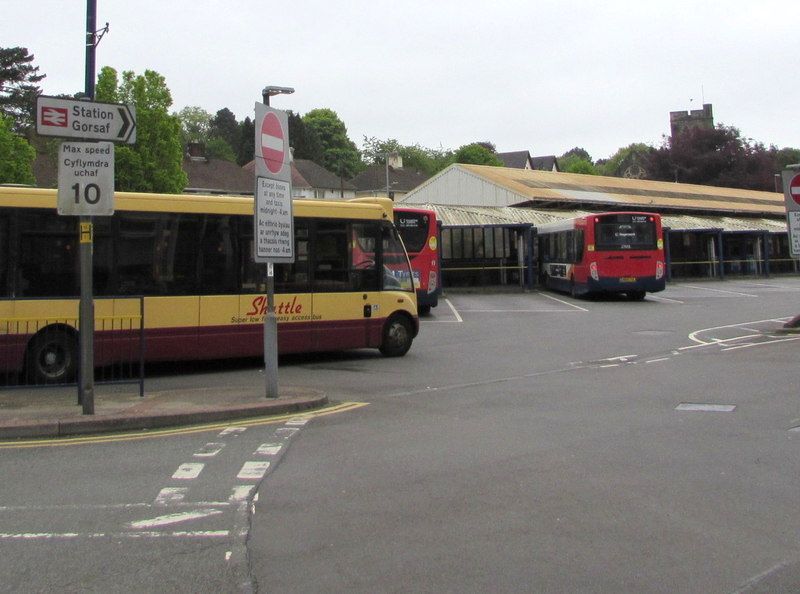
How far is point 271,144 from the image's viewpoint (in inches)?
399

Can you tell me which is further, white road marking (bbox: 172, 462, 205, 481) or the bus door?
the bus door

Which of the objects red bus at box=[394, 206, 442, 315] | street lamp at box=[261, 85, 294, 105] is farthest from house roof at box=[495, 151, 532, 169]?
street lamp at box=[261, 85, 294, 105]

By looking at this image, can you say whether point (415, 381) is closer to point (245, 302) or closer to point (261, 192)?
point (245, 302)

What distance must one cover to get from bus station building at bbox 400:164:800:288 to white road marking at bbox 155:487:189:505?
30083 mm

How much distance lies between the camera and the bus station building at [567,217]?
37000 millimetres

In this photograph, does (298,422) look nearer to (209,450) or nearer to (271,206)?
(209,450)

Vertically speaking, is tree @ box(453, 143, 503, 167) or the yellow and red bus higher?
tree @ box(453, 143, 503, 167)

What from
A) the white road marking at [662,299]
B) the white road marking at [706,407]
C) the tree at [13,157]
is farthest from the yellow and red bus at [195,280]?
the tree at [13,157]

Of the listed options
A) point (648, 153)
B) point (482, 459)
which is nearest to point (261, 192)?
point (482, 459)

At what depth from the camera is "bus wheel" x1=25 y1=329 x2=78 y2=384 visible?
11.6m

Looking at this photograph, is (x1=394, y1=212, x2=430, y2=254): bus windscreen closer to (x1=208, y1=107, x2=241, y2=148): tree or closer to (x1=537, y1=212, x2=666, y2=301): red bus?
(x1=537, y1=212, x2=666, y2=301): red bus

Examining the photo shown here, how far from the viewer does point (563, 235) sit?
108 ft

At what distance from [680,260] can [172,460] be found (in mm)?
44258

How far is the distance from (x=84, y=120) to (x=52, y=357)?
14.2ft
